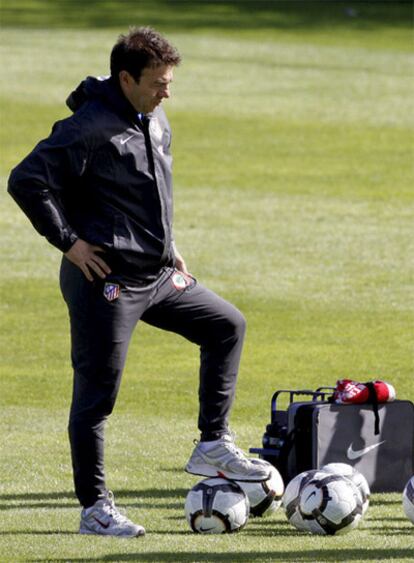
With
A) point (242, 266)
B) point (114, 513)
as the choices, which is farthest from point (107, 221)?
point (242, 266)

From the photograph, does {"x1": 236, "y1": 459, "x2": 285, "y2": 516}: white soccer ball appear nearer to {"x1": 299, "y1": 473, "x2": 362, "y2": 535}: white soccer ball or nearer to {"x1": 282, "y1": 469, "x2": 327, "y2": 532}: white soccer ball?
{"x1": 282, "y1": 469, "x2": 327, "y2": 532}: white soccer ball

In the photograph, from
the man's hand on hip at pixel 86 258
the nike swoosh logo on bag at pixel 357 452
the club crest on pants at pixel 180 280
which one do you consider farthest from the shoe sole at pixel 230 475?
the man's hand on hip at pixel 86 258

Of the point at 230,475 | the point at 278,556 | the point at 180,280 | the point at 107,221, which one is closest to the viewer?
the point at 278,556

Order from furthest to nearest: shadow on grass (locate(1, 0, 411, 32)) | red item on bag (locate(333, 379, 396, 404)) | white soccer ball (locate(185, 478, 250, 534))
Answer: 1. shadow on grass (locate(1, 0, 411, 32))
2. red item on bag (locate(333, 379, 396, 404))
3. white soccer ball (locate(185, 478, 250, 534))

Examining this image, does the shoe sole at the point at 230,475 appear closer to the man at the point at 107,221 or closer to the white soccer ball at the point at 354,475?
the white soccer ball at the point at 354,475

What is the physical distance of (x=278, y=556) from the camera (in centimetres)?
723

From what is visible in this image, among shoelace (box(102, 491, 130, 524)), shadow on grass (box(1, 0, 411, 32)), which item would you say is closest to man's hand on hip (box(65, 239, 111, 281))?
shoelace (box(102, 491, 130, 524))

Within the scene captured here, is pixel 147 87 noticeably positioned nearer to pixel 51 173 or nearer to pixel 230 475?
pixel 51 173

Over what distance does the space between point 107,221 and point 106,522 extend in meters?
1.42

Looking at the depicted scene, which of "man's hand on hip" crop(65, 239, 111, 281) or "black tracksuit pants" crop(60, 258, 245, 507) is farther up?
"man's hand on hip" crop(65, 239, 111, 281)

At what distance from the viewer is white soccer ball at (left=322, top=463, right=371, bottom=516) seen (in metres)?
7.96

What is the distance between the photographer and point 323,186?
26.0 m

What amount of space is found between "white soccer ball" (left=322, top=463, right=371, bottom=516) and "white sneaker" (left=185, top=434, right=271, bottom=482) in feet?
1.10

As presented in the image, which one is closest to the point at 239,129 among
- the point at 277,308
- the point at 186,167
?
the point at 186,167
